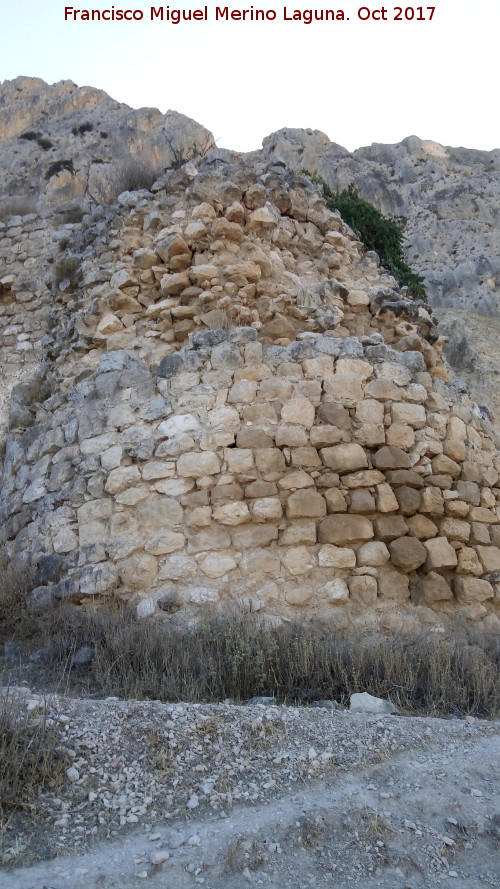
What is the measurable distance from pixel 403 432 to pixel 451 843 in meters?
3.33

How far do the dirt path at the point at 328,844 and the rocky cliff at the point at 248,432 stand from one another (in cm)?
210

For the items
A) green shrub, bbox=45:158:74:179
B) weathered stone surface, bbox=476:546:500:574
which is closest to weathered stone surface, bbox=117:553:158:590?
weathered stone surface, bbox=476:546:500:574

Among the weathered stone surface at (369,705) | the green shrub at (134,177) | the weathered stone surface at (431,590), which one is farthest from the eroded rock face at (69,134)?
the weathered stone surface at (369,705)

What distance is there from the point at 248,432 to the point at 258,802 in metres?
2.94

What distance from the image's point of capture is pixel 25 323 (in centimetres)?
895

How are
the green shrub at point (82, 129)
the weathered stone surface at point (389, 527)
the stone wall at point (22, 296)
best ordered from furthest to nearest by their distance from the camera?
the green shrub at point (82, 129) → the stone wall at point (22, 296) → the weathered stone surface at point (389, 527)

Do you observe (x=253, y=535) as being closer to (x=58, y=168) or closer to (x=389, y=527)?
(x=389, y=527)

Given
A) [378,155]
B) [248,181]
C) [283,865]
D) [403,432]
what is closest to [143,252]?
[248,181]

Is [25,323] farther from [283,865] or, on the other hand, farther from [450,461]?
[283,865]

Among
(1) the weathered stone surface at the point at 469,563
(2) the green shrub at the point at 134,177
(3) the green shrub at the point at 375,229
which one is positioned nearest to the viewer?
(1) the weathered stone surface at the point at 469,563

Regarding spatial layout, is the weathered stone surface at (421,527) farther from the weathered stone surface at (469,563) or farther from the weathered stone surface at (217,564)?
the weathered stone surface at (217,564)

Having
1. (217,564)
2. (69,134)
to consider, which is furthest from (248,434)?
(69,134)

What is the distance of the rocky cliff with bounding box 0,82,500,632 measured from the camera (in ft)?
16.0

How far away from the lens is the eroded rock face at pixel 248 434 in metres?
4.89
